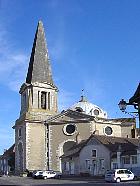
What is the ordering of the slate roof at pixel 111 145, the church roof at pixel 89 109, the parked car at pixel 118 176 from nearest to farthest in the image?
1. the parked car at pixel 118 176
2. the slate roof at pixel 111 145
3. the church roof at pixel 89 109

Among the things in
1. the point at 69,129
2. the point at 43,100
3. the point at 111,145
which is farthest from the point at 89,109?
the point at 111,145

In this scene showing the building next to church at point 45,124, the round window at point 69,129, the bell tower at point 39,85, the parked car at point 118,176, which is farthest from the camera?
the bell tower at point 39,85

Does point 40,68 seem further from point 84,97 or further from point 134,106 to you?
point 134,106

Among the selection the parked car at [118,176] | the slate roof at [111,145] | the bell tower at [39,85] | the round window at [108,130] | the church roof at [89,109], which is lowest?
the parked car at [118,176]

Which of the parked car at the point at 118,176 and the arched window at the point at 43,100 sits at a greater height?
the arched window at the point at 43,100

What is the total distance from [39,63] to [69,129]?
15112mm

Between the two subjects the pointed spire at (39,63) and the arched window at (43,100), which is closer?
the arched window at (43,100)

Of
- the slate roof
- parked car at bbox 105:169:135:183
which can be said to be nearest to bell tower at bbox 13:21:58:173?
the slate roof

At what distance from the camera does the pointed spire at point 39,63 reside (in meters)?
87.8

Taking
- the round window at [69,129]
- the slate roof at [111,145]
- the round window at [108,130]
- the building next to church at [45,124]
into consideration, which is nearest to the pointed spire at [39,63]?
the building next to church at [45,124]

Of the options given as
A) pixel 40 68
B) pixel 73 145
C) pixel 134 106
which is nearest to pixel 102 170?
pixel 73 145

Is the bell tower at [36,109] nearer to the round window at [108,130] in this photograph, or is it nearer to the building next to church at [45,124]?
the building next to church at [45,124]

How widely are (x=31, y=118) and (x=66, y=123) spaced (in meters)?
6.80

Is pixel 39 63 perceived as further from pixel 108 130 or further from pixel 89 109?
pixel 108 130
